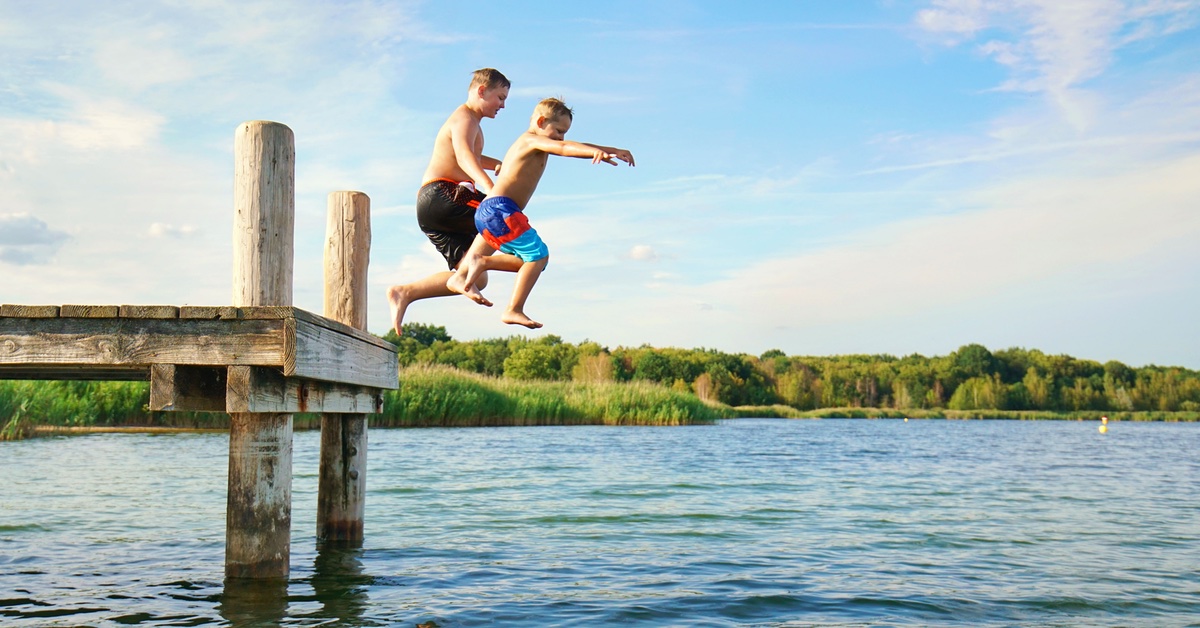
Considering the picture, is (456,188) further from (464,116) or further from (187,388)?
(187,388)

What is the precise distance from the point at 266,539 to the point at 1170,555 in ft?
30.6

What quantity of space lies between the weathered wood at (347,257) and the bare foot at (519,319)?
371 centimetres

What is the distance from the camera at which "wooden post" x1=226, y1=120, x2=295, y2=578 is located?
20.7 feet

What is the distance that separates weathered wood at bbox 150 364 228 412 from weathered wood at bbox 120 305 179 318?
0.98 ft

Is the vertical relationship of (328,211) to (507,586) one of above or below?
above

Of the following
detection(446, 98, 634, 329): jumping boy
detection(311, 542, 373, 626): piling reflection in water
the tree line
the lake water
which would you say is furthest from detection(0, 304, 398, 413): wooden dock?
the tree line

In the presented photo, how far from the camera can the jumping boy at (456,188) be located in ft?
18.0

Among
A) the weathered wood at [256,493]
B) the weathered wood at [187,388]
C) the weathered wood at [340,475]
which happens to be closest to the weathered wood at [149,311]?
the weathered wood at [187,388]

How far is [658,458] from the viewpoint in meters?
21.8

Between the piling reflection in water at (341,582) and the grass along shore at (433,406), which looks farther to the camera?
the grass along shore at (433,406)

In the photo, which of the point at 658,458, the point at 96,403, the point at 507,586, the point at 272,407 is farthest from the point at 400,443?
the point at 272,407

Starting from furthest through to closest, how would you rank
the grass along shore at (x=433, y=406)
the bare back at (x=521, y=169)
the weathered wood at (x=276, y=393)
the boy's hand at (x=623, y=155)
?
the grass along shore at (x=433, y=406)
the weathered wood at (x=276, y=393)
the bare back at (x=521, y=169)
the boy's hand at (x=623, y=155)

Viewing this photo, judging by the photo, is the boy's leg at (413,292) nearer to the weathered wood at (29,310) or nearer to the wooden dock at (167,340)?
the wooden dock at (167,340)

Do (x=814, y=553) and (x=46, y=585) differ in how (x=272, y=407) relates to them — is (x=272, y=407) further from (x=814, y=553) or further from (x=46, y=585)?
(x=814, y=553)
